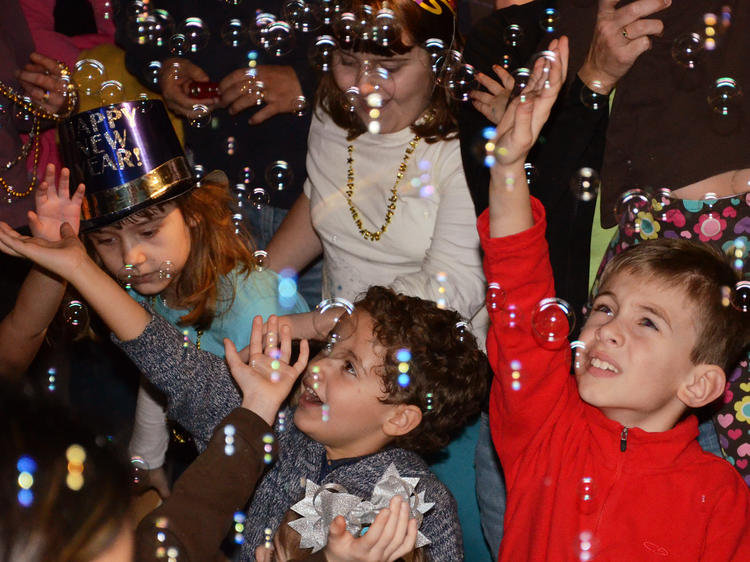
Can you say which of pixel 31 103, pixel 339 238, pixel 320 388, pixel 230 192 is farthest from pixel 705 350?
pixel 31 103

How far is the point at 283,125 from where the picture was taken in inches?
93.8

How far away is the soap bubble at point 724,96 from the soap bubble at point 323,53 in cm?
83

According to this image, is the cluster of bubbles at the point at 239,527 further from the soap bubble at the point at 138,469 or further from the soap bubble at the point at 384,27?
the soap bubble at the point at 384,27

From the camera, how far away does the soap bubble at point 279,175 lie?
92.1 inches

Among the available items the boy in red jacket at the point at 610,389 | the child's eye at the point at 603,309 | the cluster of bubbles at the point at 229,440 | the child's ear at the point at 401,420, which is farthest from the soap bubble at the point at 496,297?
the cluster of bubbles at the point at 229,440

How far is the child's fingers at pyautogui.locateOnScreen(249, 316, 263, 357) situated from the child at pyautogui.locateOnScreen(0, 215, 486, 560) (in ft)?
0.07

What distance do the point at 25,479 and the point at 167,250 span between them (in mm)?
1498

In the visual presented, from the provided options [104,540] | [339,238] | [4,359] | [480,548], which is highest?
[104,540]

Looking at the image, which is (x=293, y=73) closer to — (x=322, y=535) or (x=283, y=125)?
(x=283, y=125)

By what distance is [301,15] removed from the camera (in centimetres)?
228

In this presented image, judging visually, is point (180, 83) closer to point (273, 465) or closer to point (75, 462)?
point (273, 465)

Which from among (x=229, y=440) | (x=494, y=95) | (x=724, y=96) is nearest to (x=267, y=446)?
(x=229, y=440)

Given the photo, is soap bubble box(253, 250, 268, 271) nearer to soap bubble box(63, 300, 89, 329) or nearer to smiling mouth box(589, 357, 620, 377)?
soap bubble box(63, 300, 89, 329)

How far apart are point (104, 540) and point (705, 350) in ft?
4.22
